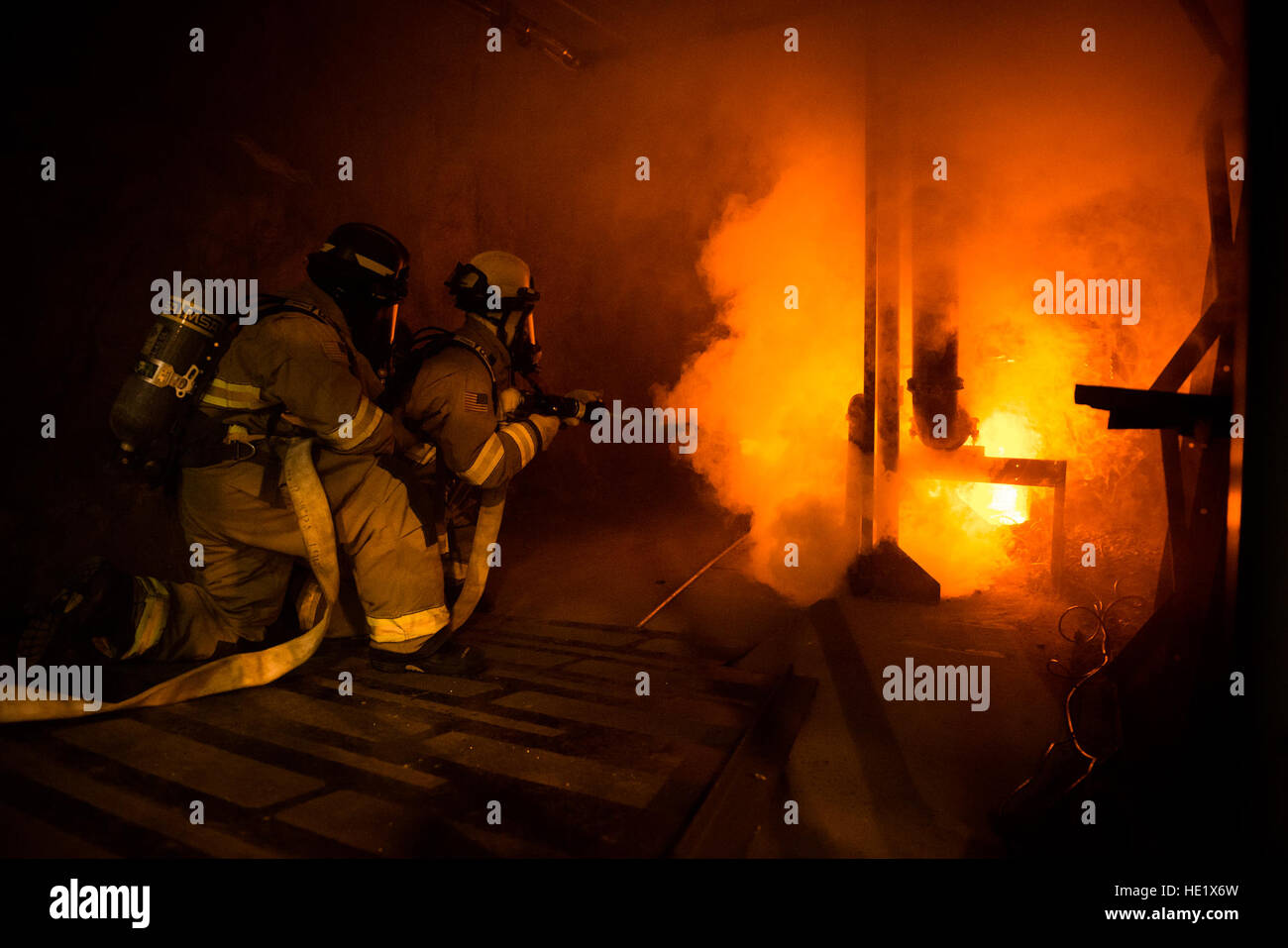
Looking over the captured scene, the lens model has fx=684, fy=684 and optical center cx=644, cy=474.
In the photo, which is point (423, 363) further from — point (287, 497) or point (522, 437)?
point (287, 497)

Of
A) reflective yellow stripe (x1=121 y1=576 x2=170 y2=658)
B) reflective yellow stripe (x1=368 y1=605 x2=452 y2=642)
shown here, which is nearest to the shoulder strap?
reflective yellow stripe (x1=368 y1=605 x2=452 y2=642)

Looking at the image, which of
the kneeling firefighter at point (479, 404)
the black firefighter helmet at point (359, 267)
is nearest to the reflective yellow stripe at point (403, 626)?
the kneeling firefighter at point (479, 404)

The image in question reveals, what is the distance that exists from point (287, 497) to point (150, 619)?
673 mm

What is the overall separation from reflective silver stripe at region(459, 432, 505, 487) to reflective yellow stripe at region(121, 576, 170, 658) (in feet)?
4.26

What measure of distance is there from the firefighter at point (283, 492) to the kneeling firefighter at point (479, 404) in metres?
0.25

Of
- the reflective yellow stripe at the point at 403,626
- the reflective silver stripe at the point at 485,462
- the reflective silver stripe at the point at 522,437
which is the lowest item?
the reflective yellow stripe at the point at 403,626

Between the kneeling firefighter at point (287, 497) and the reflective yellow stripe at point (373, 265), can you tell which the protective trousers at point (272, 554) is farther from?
the reflective yellow stripe at point (373, 265)

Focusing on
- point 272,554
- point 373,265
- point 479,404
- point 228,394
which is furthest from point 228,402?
point 479,404

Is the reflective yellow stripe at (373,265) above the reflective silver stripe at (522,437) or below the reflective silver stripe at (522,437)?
above

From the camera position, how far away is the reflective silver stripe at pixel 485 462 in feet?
10.7
